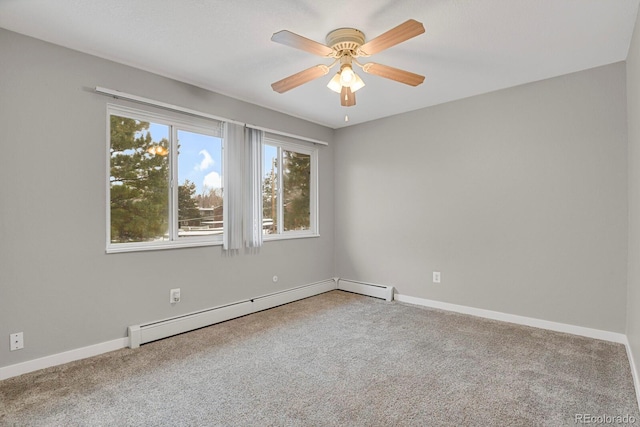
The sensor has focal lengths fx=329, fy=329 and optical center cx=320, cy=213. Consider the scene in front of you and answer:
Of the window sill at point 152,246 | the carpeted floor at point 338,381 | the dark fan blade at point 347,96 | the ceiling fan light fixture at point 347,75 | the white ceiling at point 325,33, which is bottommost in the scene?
the carpeted floor at point 338,381

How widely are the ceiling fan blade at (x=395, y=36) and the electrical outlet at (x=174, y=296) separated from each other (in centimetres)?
264

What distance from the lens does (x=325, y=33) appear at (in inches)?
92.1

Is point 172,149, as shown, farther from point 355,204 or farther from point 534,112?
point 534,112

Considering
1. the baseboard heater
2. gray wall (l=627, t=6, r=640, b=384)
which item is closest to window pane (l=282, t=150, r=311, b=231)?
the baseboard heater

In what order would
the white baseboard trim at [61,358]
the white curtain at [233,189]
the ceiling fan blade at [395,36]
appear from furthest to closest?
the white curtain at [233,189] → the white baseboard trim at [61,358] → the ceiling fan blade at [395,36]

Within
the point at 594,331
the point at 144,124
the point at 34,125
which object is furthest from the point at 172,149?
the point at 594,331

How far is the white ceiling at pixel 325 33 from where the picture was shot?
204cm

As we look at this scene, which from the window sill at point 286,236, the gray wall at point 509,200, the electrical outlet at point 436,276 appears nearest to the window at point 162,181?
the window sill at point 286,236

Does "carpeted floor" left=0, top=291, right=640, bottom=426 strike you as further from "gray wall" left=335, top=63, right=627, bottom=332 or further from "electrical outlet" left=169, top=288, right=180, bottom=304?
"gray wall" left=335, top=63, right=627, bottom=332

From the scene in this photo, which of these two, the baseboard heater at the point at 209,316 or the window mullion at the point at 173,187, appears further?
the window mullion at the point at 173,187

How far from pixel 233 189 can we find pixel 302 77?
1562mm

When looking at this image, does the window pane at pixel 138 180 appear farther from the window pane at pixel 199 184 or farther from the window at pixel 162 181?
the window pane at pixel 199 184

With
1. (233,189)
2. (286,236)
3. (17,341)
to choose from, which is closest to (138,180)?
(233,189)

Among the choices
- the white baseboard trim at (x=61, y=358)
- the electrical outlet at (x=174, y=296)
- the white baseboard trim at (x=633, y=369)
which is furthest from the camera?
the electrical outlet at (x=174, y=296)
